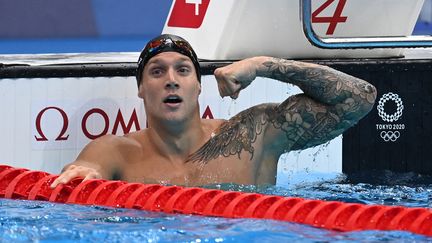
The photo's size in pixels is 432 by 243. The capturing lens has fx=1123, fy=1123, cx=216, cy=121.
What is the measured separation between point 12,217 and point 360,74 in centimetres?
180

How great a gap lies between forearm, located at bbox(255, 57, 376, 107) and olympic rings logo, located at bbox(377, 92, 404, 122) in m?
0.52

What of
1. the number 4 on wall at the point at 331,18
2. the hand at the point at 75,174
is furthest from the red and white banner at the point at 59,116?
the number 4 on wall at the point at 331,18

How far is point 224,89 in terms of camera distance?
385 cm

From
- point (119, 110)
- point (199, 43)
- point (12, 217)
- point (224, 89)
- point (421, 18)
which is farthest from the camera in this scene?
point (421, 18)

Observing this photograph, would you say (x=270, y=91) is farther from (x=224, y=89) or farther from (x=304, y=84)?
(x=224, y=89)

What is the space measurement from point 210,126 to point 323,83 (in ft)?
1.51

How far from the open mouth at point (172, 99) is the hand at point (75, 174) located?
374 millimetres

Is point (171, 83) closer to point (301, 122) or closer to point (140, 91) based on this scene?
point (140, 91)

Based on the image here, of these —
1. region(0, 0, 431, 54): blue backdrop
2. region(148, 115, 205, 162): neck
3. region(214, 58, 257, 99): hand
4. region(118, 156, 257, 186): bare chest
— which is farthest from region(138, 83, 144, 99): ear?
region(0, 0, 431, 54): blue backdrop

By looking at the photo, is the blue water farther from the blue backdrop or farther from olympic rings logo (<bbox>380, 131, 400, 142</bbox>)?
the blue backdrop

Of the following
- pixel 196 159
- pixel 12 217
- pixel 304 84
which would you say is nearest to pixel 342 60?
pixel 304 84

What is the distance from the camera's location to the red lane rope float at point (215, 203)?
3.29 metres

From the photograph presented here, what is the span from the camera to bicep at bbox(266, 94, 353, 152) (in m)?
4.19

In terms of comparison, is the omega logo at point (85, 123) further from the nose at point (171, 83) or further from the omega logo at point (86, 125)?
the nose at point (171, 83)
